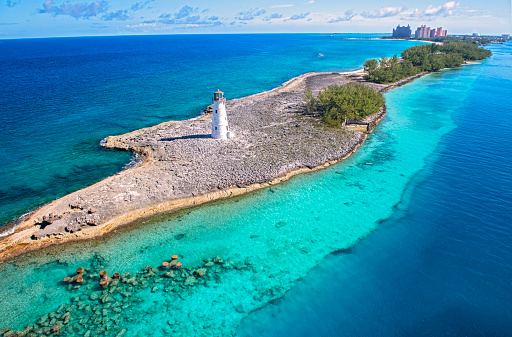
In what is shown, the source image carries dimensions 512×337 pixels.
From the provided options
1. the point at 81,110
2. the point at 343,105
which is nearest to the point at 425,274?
the point at 343,105

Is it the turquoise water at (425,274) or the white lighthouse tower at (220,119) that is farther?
the white lighthouse tower at (220,119)

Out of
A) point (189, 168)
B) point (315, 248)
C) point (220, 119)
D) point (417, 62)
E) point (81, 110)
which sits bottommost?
point (315, 248)

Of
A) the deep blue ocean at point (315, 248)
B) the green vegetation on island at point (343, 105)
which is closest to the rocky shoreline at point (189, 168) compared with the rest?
the deep blue ocean at point (315, 248)

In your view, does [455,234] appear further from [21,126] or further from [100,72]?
[100,72]

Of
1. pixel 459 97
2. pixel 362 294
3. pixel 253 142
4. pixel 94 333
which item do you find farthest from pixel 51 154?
pixel 459 97

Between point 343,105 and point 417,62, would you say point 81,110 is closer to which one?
point 343,105

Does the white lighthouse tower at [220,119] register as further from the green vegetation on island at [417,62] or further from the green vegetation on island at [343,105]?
the green vegetation on island at [417,62]
